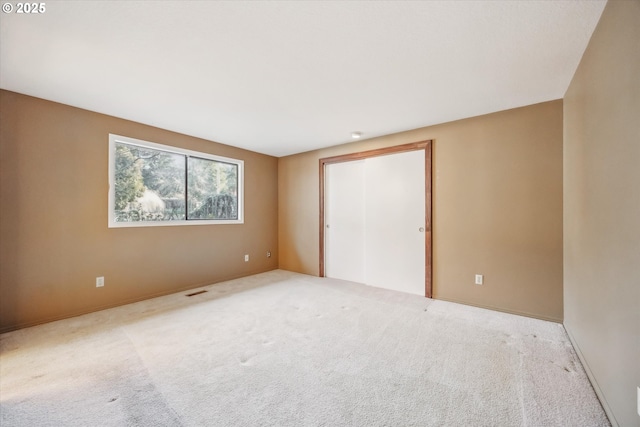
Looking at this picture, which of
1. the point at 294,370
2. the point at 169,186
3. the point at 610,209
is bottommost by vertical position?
the point at 294,370

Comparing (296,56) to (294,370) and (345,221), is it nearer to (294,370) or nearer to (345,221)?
(294,370)

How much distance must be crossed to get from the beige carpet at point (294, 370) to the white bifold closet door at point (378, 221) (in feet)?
2.89

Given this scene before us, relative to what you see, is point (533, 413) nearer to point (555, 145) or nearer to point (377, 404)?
point (377, 404)

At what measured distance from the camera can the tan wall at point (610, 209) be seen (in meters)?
1.19

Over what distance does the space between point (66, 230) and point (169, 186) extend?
1.26 meters

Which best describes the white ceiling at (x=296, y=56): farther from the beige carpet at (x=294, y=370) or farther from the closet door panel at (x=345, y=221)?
the beige carpet at (x=294, y=370)

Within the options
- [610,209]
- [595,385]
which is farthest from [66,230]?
[595,385]

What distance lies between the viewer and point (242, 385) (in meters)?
1.73

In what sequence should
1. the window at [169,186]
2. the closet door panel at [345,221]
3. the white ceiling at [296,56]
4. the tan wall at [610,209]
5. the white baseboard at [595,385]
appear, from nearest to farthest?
1. the tan wall at [610,209]
2. the white baseboard at [595,385]
3. the white ceiling at [296,56]
4. the window at [169,186]
5. the closet door panel at [345,221]

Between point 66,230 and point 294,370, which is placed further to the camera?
point 66,230

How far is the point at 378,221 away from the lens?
405 cm

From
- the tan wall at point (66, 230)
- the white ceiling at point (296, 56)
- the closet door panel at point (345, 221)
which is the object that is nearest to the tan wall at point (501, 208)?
the white ceiling at point (296, 56)

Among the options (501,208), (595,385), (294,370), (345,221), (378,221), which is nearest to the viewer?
(595,385)

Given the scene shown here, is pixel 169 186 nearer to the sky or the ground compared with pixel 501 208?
nearer to the sky
